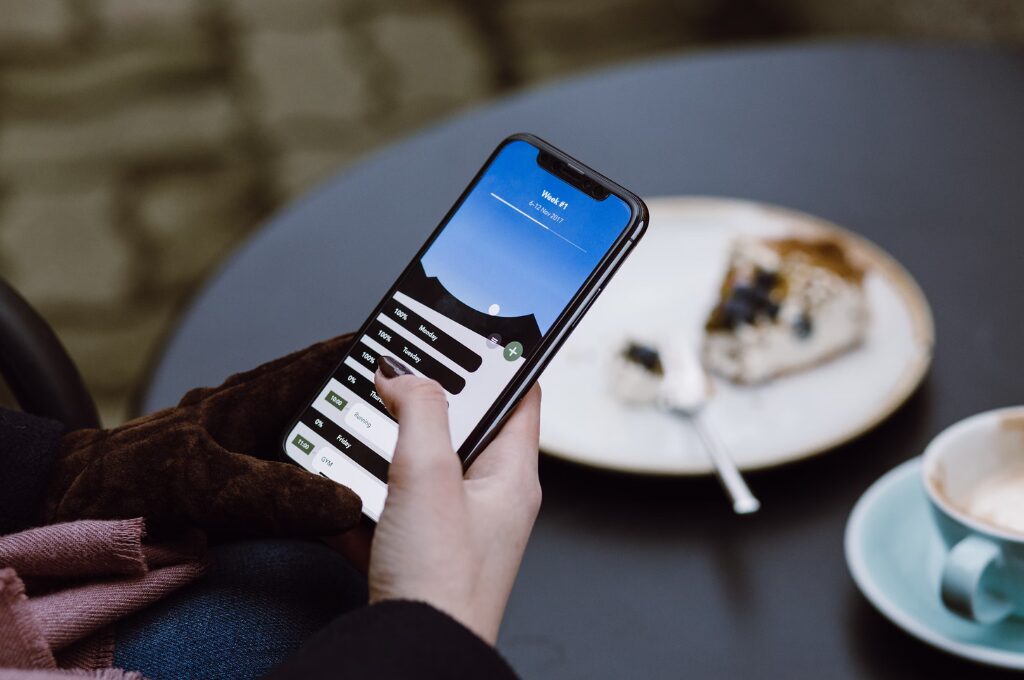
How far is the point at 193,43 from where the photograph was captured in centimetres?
225

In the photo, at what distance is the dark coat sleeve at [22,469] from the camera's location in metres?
0.50

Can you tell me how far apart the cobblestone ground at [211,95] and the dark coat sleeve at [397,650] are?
1353 millimetres

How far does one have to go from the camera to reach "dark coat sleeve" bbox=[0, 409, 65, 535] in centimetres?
50

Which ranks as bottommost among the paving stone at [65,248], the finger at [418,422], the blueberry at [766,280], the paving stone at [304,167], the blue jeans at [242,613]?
the paving stone at [65,248]

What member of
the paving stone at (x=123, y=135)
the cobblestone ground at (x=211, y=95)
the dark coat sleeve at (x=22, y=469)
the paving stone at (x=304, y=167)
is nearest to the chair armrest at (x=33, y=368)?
the dark coat sleeve at (x=22, y=469)

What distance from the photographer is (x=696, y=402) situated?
674mm

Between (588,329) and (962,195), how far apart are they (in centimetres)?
32

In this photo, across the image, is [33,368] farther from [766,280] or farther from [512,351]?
[766,280]

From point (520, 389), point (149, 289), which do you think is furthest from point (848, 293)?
point (149, 289)

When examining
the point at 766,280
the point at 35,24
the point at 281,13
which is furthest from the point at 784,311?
the point at 35,24

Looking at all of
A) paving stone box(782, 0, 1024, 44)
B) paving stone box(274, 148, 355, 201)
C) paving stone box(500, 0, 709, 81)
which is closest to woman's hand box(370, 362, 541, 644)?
paving stone box(782, 0, 1024, 44)

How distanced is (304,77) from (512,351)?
5.84ft

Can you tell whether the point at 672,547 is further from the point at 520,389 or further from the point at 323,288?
the point at 323,288

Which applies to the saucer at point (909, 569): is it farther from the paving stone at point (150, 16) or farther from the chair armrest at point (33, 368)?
the paving stone at point (150, 16)
